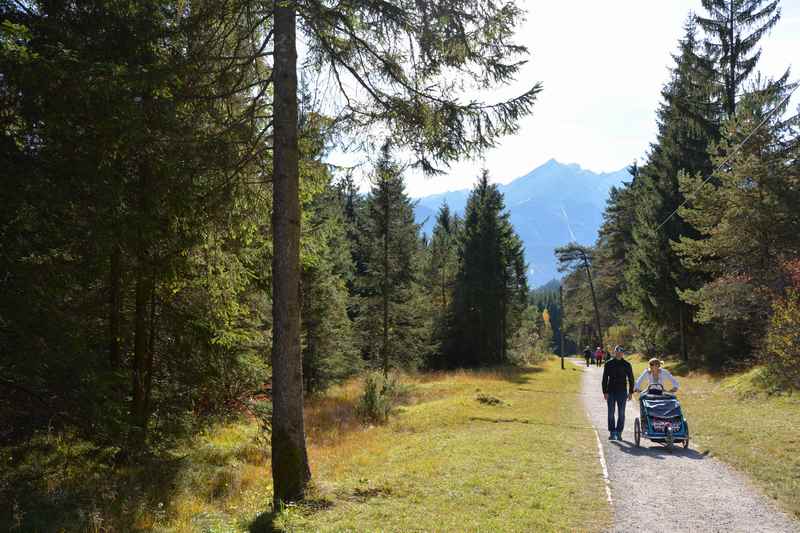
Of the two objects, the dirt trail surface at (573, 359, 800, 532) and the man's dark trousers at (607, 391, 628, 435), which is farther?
the man's dark trousers at (607, 391, 628, 435)

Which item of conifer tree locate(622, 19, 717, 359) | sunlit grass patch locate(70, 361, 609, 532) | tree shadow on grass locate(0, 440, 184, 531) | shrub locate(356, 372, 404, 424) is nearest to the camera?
tree shadow on grass locate(0, 440, 184, 531)

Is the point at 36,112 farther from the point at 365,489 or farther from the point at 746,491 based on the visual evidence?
the point at 746,491

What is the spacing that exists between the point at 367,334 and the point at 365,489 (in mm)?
23171

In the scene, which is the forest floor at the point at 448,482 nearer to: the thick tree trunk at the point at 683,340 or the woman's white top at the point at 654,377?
the woman's white top at the point at 654,377

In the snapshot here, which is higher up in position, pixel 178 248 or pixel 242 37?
pixel 242 37

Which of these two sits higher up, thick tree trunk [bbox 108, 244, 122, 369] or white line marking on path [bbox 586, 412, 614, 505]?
thick tree trunk [bbox 108, 244, 122, 369]

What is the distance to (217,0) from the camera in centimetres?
795

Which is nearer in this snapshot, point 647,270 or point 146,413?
point 146,413

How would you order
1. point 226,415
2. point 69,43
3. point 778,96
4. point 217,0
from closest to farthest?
point 69,43 → point 217,0 → point 226,415 → point 778,96

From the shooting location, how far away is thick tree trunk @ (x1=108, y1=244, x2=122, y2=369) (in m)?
9.27

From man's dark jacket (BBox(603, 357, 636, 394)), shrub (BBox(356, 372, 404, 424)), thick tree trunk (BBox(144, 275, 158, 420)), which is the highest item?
thick tree trunk (BBox(144, 275, 158, 420))

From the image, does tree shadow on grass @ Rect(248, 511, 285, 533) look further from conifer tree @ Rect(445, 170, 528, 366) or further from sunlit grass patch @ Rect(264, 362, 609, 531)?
conifer tree @ Rect(445, 170, 528, 366)

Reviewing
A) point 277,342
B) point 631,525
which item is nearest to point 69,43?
point 277,342

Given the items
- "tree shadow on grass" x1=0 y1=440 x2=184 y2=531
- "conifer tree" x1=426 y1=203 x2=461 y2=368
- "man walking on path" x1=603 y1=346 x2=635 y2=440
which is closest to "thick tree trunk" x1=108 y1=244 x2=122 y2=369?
"tree shadow on grass" x1=0 y1=440 x2=184 y2=531
